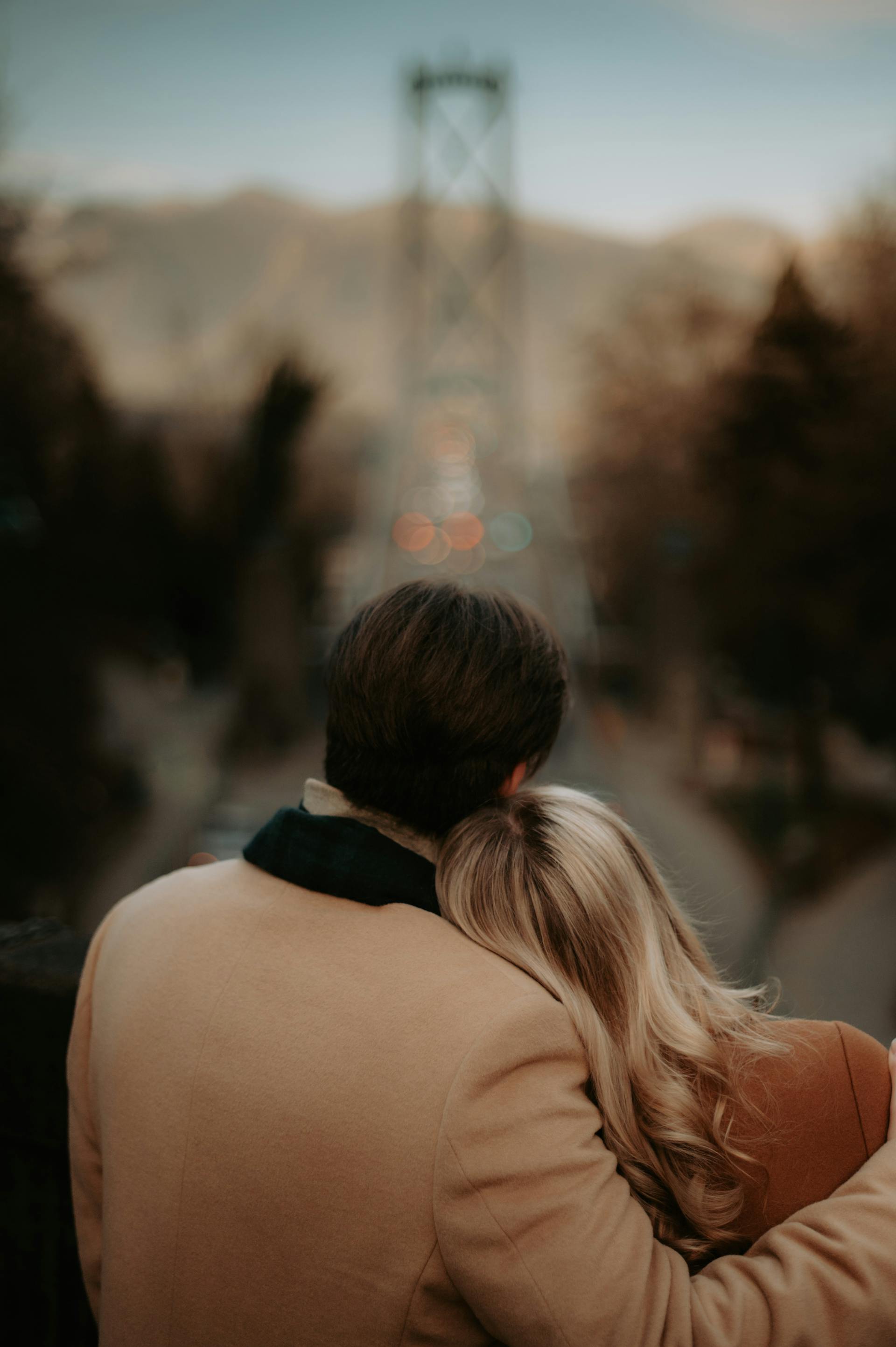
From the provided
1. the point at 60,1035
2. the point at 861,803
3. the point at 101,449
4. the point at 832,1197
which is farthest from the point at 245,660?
the point at 832,1197

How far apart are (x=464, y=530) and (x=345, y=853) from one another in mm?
7140

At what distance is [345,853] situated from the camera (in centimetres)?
69

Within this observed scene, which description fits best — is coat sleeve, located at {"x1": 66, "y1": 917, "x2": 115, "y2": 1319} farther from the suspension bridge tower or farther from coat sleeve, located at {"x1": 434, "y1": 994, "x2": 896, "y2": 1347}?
the suspension bridge tower

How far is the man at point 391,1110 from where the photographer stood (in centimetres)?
57

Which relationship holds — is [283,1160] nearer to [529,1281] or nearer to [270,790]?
[529,1281]

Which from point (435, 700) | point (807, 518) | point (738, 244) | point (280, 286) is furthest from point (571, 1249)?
point (280, 286)

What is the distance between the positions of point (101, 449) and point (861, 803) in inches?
219

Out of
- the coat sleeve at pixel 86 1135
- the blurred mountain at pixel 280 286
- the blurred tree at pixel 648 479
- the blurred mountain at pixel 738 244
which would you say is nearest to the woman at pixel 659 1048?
the coat sleeve at pixel 86 1135

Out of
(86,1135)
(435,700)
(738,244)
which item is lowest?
(86,1135)

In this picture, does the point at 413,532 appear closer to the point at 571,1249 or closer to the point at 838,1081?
the point at 838,1081

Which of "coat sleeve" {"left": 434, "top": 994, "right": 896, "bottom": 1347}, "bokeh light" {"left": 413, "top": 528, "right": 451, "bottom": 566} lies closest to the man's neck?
"coat sleeve" {"left": 434, "top": 994, "right": 896, "bottom": 1347}

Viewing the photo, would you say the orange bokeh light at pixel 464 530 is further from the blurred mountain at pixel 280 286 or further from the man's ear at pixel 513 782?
the man's ear at pixel 513 782

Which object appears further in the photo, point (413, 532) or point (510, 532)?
point (413, 532)

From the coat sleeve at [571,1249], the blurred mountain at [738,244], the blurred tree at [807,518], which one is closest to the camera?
the coat sleeve at [571,1249]
